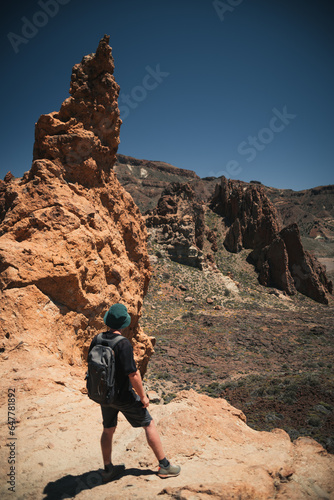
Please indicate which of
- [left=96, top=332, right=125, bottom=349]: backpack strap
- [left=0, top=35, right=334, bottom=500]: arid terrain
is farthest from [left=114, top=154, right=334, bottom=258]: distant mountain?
[left=96, top=332, right=125, bottom=349]: backpack strap

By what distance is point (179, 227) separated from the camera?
33125mm

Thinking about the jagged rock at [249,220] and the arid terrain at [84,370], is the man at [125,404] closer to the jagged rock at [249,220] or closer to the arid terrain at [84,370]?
the arid terrain at [84,370]

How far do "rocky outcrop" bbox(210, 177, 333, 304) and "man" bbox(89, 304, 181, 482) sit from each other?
3633 centimetres

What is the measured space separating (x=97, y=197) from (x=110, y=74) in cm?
354

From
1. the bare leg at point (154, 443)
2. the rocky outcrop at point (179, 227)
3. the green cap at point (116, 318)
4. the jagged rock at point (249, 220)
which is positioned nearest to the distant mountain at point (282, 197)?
the jagged rock at point (249, 220)

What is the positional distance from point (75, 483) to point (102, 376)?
1.04m

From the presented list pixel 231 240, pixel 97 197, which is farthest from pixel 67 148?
pixel 231 240

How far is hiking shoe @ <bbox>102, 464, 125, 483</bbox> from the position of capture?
2480 millimetres

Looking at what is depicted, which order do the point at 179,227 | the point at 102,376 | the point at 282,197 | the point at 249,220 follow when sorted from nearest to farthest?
the point at 102,376
the point at 179,227
the point at 249,220
the point at 282,197

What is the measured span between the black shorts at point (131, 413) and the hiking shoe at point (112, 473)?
15.4 inches

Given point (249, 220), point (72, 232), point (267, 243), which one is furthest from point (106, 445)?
point (249, 220)

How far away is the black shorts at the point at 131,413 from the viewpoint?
2537 millimetres

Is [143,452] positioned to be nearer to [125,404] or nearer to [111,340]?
[125,404]

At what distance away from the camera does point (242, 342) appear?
62.4 ft
